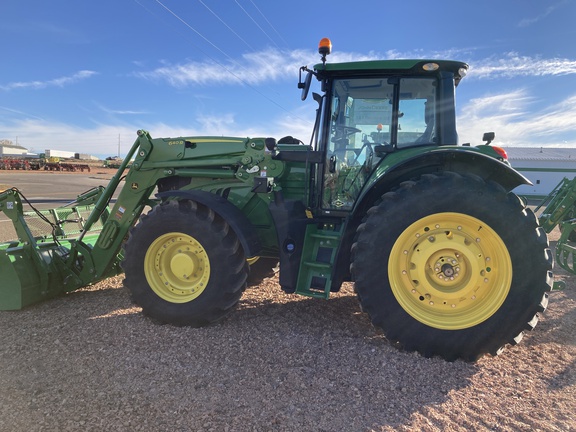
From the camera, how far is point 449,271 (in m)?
3.37

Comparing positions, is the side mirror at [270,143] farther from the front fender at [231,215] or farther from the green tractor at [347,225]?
the front fender at [231,215]

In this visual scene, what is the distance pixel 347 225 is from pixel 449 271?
0.98m

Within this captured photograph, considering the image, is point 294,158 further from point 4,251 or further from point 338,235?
point 4,251

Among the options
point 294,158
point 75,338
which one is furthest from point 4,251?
point 294,158

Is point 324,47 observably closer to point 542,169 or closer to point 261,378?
point 261,378

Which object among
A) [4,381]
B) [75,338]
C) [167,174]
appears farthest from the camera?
[167,174]

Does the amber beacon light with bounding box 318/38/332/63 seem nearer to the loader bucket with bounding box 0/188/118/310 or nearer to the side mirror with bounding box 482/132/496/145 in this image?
the side mirror with bounding box 482/132/496/145

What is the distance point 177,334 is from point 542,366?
3191mm

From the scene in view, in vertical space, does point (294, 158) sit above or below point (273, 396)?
above

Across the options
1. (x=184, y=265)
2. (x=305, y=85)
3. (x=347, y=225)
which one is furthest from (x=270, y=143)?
(x=184, y=265)

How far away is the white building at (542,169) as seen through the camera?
35.8 metres

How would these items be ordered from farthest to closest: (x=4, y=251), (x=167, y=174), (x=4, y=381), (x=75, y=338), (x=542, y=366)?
1. (x=167, y=174)
2. (x=4, y=251)
3. (x=75, y=338)
4. (x=542, y=366)
5. (x=4, y=381)

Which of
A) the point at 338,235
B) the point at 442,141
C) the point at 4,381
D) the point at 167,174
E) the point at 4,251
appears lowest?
the point at 4,381

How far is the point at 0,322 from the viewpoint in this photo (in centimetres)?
407
